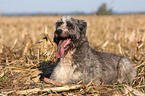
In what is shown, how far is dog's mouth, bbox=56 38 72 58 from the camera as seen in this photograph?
4867 mm

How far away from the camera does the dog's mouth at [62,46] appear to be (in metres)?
4.87

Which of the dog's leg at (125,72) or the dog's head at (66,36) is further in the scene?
the dog's leg at (125,72)

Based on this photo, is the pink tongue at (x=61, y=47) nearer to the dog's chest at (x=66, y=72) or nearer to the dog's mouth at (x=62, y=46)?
the dog's mouth at (x=62, y=46)

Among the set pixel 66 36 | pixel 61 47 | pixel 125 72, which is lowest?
pixel 125 72

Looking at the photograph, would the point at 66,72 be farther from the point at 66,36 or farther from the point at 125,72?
Result: the point at 125,72

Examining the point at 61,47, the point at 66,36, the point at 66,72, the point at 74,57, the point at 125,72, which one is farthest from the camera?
the point at 125,72

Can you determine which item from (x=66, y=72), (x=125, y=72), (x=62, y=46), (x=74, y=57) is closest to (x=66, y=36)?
(x=62, y=46)

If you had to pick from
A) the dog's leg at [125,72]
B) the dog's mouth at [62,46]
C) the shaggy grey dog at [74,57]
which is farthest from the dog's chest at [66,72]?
the dog's leg at [125,72]

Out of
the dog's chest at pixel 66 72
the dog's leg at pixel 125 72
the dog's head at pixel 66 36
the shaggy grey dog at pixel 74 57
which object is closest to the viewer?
the dog's head at pixel 66 36

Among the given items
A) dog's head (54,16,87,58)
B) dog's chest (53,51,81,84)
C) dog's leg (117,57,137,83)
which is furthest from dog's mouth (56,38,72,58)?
dog's leg (117,57,137,83)

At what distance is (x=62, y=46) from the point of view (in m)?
4.88

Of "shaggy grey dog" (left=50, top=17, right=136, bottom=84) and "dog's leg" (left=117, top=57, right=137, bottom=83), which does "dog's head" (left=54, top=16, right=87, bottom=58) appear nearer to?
"shaggy grey dog" (left=50, top=17, right=136, bottom=84)

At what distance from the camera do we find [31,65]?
6.34 meters

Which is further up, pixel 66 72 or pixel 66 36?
pixel 66 36
